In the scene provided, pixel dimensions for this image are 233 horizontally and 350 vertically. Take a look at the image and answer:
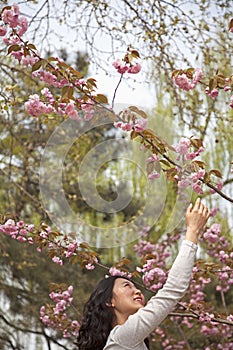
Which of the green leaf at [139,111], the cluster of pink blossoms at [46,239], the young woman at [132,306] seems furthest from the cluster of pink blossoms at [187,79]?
the cluster of pink blossoms at [46,239]

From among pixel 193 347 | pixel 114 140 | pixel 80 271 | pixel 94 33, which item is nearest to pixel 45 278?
pixel 80 271

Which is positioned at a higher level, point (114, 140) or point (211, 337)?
point (114, 140)

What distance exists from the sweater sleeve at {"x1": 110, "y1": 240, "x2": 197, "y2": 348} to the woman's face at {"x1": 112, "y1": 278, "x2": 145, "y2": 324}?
0.58ft

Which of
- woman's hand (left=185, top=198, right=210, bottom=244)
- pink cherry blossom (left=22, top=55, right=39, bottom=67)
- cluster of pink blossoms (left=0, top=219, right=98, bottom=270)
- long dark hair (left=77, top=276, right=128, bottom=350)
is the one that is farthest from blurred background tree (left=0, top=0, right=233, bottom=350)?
woman's hand (left=185, top=198, right=210, bottom=244)

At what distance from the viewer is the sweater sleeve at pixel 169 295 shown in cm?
178

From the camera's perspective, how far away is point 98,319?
2.12 m

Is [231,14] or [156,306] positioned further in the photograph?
[231,14]

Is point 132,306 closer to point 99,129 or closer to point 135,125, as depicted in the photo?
point 135,125

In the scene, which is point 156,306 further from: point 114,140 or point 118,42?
point 114,140

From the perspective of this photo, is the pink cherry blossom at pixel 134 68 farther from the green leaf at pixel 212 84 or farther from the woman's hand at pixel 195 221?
the woman's hand at pixel 195 221

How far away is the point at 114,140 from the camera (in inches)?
324

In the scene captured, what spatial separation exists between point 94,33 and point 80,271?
2.98 metres

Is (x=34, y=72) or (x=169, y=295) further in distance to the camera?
(x=34, y=72)

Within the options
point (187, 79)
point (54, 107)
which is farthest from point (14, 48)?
point (187, 79)
